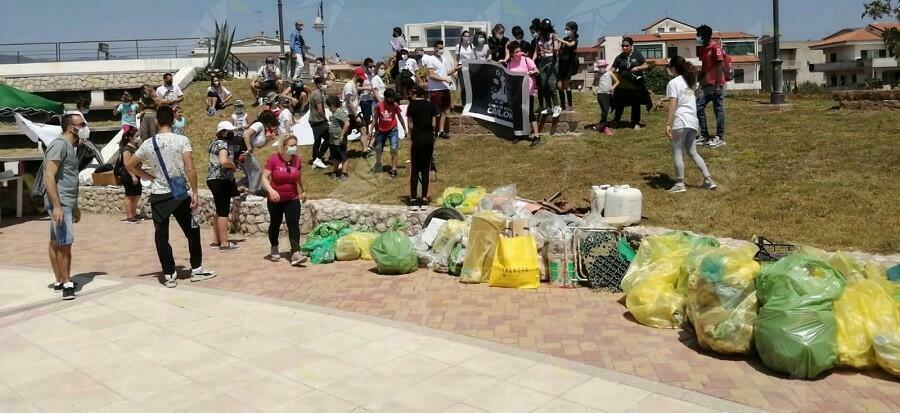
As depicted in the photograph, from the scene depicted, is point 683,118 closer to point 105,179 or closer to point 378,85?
point 378,85

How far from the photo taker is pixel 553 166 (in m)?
11.1

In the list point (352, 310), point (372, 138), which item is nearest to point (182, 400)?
point (352, 310)

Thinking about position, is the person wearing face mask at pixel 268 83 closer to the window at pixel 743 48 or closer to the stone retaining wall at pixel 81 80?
the stone retaining wall at pixel 81 80

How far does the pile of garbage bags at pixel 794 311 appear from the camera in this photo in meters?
4.32

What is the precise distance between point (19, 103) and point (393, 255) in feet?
36.2

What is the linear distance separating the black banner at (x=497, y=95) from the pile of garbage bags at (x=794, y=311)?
25.8 ft

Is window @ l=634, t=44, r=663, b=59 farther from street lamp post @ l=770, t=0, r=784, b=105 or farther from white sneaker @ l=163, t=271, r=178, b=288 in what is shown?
white sneaker @ l=163, t=271, r=178, b=288

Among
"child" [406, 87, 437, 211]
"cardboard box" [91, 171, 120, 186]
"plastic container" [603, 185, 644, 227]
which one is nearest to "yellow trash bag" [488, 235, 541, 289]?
"plastic container" [603, 185, 644, 227]

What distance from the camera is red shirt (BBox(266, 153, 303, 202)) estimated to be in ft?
25.9

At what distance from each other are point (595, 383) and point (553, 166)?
7.08 metres

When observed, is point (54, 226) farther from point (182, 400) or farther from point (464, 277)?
point (464, 277)

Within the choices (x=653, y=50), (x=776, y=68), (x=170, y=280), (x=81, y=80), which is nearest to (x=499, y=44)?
(x=776, y=68)

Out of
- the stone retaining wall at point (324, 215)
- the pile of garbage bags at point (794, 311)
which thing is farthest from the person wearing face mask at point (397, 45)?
the pile of garbage bags at point (794, 311)

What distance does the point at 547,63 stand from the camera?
13406mm
